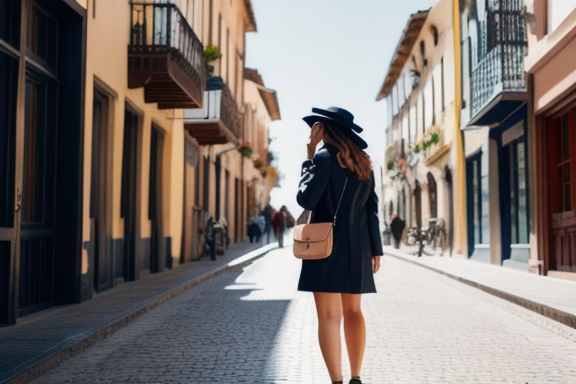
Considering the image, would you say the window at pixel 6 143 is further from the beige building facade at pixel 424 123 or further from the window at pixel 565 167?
the beige building facade at pixel 424 123

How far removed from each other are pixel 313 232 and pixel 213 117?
16571 mm

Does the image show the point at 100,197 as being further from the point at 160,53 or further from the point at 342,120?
the point at 342,120

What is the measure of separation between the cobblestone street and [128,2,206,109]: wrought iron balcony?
4.17 meters

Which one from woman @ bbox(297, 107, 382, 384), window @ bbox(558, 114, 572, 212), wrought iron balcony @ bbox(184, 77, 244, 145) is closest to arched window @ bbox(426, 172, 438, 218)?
wrought iron balcony @ bbox(184, 77, 244, 145)

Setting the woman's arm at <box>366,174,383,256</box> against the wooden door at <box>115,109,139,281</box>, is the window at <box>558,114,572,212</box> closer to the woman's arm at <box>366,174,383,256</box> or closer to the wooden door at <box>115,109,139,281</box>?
the wooden door at <box>115,109,139,281</box>

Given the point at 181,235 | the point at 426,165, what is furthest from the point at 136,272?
the point at 426,165

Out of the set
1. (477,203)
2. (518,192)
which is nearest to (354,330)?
(518,192)

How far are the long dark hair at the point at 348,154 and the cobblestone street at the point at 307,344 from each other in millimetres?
1688

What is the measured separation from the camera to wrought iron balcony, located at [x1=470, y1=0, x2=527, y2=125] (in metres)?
18.1

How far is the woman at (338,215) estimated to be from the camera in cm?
523

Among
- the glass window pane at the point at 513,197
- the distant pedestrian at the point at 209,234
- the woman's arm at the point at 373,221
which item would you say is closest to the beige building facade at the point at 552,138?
the glass window pane at the point at 513,197

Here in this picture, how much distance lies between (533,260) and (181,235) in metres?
8.39

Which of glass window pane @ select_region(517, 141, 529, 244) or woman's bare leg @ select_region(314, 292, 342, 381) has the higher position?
glass window pane @ select_region(517, 141, 529, 244)

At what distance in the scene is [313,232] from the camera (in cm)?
519
